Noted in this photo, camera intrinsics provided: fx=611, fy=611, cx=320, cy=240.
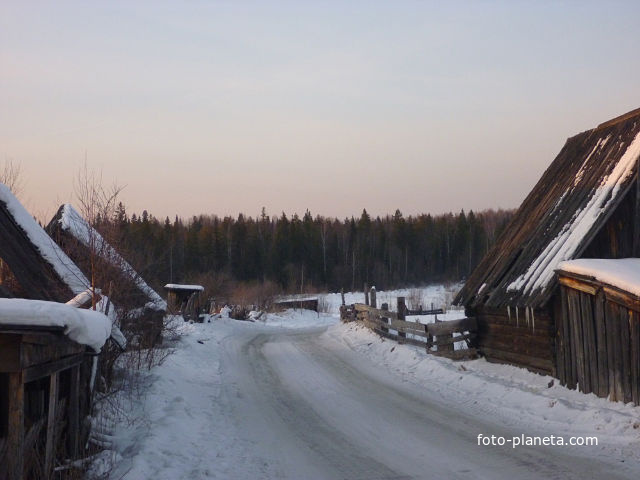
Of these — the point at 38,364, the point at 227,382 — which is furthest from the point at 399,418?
the point at 38,364

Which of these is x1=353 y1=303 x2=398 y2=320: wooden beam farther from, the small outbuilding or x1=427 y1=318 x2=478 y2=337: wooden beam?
the small outbuilding

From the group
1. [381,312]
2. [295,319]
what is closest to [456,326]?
[381,312]

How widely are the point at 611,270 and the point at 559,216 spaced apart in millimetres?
4313

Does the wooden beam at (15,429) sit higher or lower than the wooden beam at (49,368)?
lower

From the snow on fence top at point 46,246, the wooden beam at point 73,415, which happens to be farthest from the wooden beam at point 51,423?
the snow on fence top at point 46,246

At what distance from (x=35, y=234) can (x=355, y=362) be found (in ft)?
32.2

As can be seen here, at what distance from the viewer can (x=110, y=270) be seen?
11.6 metres

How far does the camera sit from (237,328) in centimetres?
3344

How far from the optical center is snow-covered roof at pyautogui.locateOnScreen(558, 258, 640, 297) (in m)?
10.7

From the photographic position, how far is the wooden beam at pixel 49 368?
584cm

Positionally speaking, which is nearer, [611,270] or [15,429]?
[15,429]

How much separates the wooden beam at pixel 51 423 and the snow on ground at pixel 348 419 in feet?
3.17

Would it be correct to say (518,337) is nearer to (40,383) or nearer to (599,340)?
(599,340)

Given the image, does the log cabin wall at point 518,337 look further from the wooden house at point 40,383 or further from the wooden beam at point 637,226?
the wooden house at point 40,383
